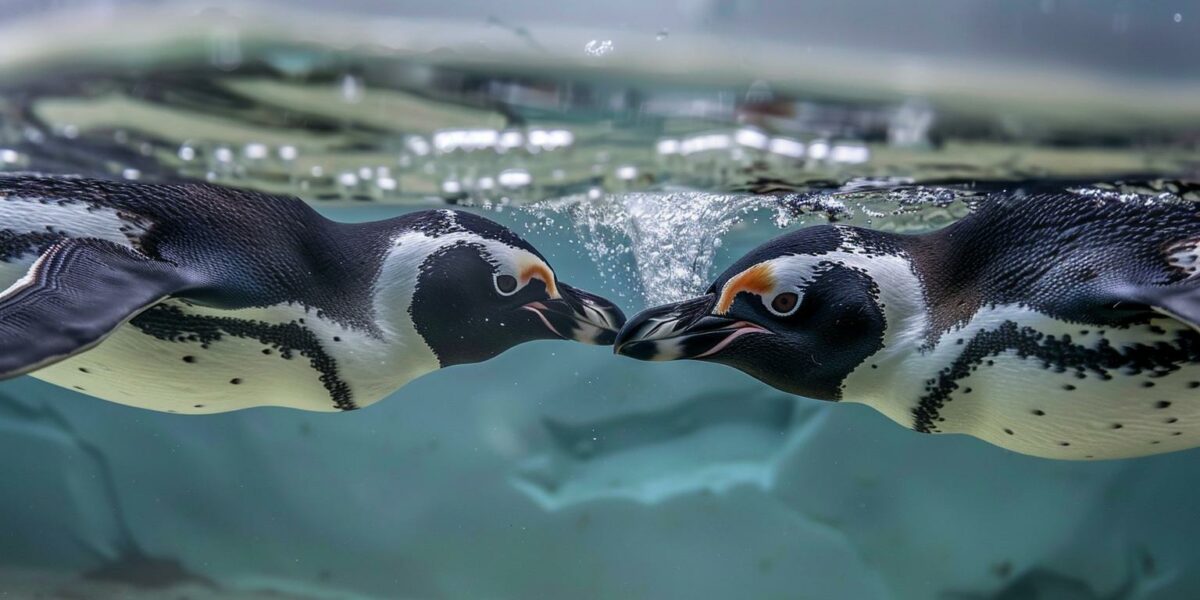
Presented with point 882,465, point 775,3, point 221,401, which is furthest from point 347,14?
point 882,465

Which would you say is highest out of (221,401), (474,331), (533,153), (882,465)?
(533,153)

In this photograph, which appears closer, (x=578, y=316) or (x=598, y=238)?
(x=578, y=316)

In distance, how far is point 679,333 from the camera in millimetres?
2094

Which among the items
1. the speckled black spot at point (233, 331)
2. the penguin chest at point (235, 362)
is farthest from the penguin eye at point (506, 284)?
the speckled black spot at point (233, 331)

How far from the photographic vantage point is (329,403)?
2281 millimetres

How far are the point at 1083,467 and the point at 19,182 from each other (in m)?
4.51

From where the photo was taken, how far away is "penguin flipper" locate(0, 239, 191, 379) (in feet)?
4.71

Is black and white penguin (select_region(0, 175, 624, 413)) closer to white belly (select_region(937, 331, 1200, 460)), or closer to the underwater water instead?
the underwater water

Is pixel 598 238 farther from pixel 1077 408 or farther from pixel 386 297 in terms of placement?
pixel 1077 408

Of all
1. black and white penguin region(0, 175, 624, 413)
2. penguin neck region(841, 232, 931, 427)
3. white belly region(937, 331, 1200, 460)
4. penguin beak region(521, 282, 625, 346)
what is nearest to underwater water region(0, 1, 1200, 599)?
black and white penguin region(0, 175, 624, 413)

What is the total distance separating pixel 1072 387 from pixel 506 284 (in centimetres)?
143

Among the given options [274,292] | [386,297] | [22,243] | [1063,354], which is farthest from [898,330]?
[22,243]

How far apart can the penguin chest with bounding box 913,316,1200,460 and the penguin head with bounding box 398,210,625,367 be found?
2.98 ft

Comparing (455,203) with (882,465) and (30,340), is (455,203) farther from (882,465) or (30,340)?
(882,465)
